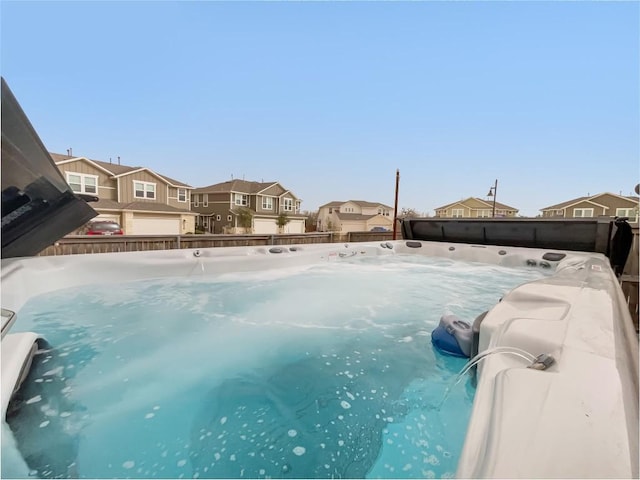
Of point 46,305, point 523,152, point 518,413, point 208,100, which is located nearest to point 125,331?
point 46,305

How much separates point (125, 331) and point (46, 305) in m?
0.97

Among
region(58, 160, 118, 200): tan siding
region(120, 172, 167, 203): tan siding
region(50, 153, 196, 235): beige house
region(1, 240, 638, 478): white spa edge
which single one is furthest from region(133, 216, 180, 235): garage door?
region(1, 240, 638, 478): white spa edge

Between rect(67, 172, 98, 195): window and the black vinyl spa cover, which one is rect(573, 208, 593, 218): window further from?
rect(67, 172, 98, 195): window

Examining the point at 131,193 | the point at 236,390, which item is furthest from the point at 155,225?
the point at 236,390

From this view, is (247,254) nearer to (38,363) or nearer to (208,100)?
(38,363)

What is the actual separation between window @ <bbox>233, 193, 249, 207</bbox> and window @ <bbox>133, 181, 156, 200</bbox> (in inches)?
178

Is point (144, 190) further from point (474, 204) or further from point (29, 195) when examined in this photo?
point (474, 204)

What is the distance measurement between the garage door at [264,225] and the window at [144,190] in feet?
17.3

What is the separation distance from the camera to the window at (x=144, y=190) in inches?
523

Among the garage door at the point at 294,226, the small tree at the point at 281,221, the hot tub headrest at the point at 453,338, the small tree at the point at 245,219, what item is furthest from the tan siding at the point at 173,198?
the hot tub headrest at the point at 453,338

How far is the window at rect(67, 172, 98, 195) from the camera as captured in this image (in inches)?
446

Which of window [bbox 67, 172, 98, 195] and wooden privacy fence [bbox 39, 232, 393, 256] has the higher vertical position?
window [bbox 67, 172, 98, 195]

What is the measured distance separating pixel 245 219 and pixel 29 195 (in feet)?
47.6

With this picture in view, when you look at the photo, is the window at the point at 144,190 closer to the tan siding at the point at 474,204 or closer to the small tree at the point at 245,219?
the small tree at the point at 245,219
